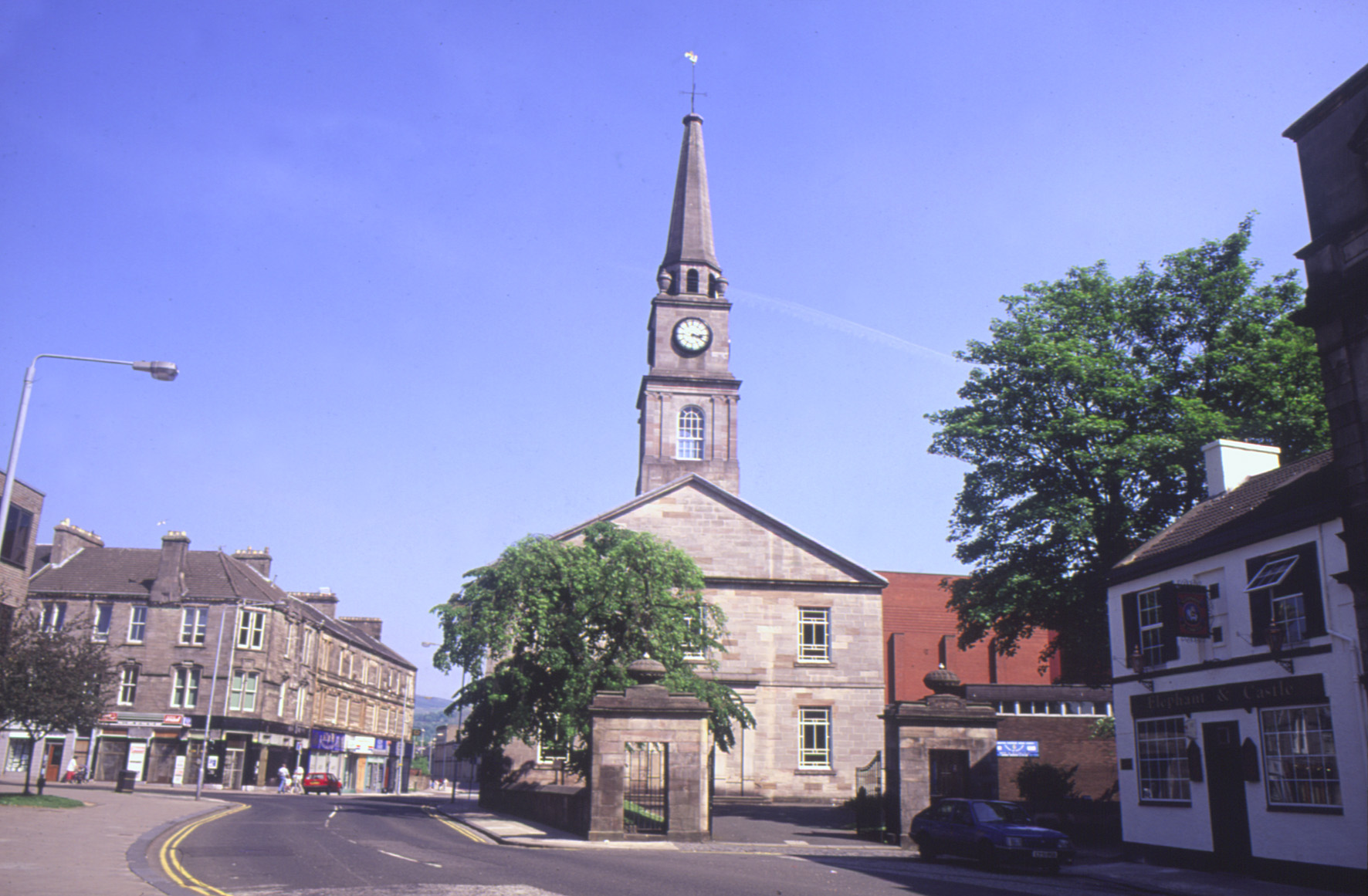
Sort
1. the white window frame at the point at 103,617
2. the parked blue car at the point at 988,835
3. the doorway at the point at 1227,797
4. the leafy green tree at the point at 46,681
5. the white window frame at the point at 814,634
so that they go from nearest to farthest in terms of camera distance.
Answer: the parked blue car at the point at 988,835 < the doorway at the point at 1227,797 < the leafy green tree at the point at 46,681 < the white window frame at the point at 814,634 < the white window frame at the point at 103,617

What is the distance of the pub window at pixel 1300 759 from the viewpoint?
17609 mm

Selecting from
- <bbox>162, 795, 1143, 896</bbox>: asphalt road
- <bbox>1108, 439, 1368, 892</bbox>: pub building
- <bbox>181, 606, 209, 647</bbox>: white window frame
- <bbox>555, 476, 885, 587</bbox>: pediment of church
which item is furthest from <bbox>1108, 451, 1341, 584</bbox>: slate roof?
<bbox>181, 606, 209, 647</bbox>: white window frame

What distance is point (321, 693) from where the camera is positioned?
63688mm

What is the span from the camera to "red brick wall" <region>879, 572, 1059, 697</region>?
193 ft

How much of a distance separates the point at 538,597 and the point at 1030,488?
50.5 ft

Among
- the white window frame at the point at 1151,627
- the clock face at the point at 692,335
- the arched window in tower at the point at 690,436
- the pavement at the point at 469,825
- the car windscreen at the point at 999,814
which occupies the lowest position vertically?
the pavement at the point at 469,825

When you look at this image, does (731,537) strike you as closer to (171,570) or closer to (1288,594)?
(1288,594)

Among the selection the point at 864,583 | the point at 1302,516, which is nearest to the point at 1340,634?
the point at 1302,516

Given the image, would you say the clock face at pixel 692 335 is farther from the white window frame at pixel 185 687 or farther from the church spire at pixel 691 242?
the white window frame at pixel 185 687

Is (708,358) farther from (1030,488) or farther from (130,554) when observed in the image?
(130,554)

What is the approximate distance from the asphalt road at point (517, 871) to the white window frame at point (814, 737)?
66.1ft

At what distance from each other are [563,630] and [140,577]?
117 ft

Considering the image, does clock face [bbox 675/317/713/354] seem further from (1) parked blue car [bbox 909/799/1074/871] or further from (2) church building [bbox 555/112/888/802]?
(1) parked blue car [bbox 909/799/1074/871]

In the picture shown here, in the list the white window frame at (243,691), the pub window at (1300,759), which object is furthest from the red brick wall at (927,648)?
the pub window at (1300,759)
